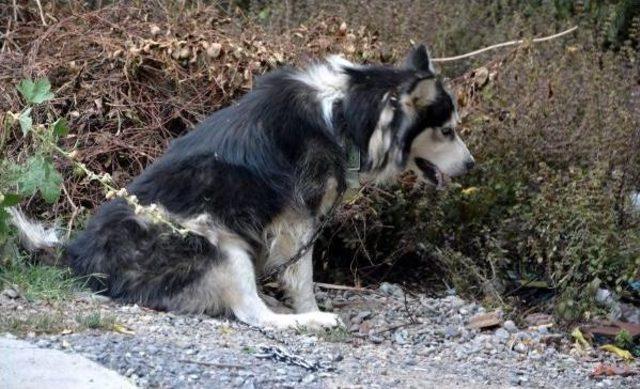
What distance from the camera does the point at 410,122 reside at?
661 cm

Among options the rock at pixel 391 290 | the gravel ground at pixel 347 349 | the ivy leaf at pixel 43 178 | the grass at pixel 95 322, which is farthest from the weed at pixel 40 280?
the rock at pixel 391 290

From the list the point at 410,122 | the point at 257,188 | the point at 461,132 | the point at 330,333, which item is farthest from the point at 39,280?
the point at 461,132

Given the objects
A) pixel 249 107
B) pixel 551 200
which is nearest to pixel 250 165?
pixel 249 107

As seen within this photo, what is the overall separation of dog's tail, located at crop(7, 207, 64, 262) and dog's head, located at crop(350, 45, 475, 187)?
1.79m

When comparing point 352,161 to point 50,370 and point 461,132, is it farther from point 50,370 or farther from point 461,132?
point 50,370

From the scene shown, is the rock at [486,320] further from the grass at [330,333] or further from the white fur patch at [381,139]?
the white fur patch at [381,139]

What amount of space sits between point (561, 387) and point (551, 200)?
67.3 inches

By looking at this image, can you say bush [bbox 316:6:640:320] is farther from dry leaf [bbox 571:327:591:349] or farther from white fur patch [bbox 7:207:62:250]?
white fur patch [bbox 7:207:62:250]

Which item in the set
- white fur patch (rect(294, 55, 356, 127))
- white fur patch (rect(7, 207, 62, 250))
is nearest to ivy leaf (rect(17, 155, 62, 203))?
white fur patch (rect(7, 207, 62, 250))

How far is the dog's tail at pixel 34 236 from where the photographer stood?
21.3ft

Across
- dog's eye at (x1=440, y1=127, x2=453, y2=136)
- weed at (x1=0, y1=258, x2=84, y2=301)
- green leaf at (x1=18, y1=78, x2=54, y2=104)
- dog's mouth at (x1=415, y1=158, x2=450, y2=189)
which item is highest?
green leaf at (x1=18, y1=78, x2=54, y2=104)

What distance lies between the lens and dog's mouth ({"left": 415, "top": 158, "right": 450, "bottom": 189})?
693 centimetres

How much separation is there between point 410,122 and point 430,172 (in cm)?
47

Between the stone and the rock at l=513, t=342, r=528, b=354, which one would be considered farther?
the rock at l=513, t=342, r=528, b=354
